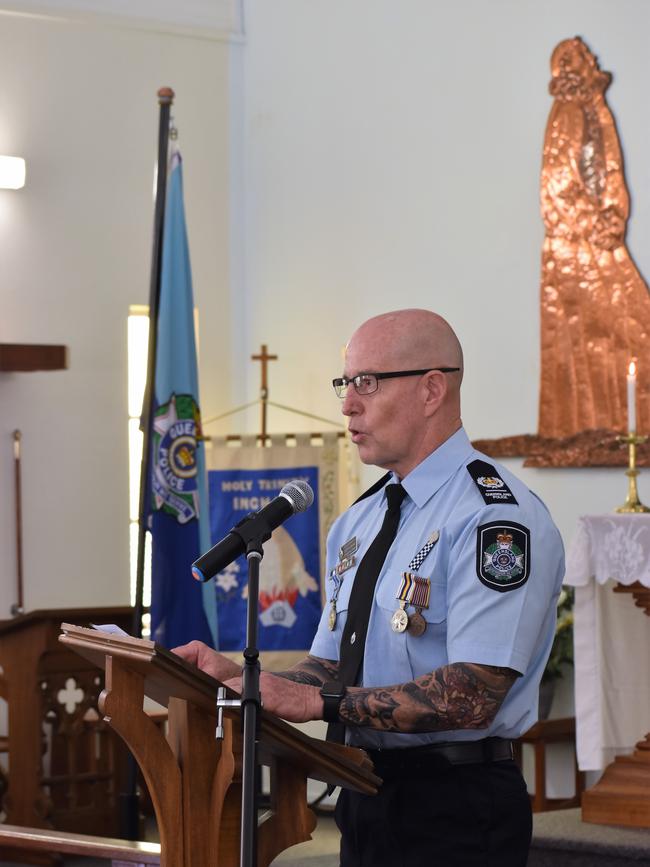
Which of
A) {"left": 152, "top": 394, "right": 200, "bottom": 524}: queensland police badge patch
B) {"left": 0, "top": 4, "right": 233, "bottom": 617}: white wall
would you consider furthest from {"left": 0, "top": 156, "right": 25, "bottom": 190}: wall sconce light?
{"left": 152, "top": 394, "right": 200, "bottom": 524}: queensland police badge patch

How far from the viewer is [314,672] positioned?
2508mm

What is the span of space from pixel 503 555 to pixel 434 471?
25cm

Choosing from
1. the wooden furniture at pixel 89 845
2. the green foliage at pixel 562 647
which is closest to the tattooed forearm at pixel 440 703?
the wooden furniture at pixel 89 845

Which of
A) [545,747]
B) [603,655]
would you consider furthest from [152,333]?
[545,747]

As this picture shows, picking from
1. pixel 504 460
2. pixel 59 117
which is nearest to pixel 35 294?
pixel 59 117

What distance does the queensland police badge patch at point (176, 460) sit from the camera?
5.70 m

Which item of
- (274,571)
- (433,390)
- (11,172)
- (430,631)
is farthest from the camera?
(11,172)

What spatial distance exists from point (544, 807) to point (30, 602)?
2725mm

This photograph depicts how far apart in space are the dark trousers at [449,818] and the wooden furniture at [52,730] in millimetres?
3017

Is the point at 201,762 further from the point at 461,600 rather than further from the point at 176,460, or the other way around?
the point at 176,460

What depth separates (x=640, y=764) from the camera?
4.77 meters

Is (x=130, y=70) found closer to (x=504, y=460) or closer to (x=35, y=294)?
(x=35, y=294)

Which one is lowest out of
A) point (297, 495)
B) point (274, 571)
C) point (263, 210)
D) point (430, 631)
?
point (274, 571)

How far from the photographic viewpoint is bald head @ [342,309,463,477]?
2.40 meters
